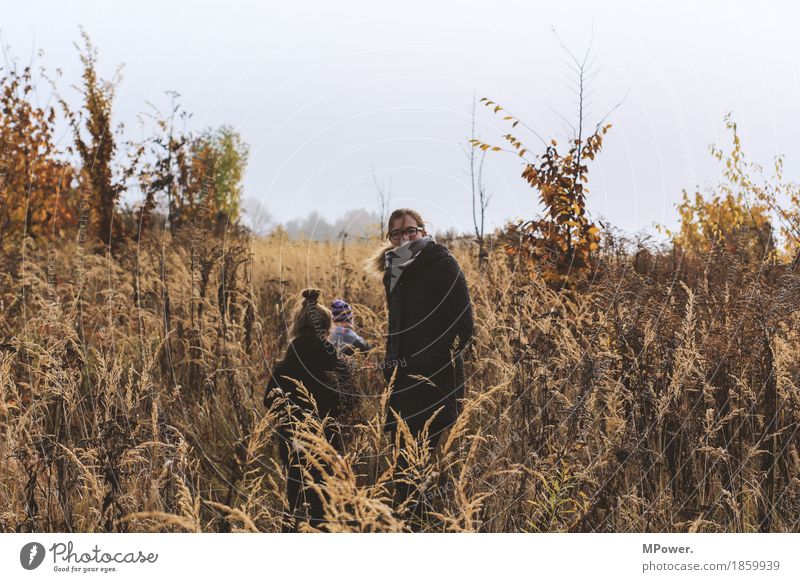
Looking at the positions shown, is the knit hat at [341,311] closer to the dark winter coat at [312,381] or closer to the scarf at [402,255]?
the dark winter coat at [312,381]

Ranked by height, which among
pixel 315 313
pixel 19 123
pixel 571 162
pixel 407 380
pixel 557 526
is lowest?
pixel 557 526

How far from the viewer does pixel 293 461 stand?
3.98 m

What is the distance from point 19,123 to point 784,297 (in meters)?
8.03

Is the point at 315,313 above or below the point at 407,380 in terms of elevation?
above

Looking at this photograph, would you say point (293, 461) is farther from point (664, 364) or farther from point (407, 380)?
point (664, 364)

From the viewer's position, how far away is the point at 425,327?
3.92 meters

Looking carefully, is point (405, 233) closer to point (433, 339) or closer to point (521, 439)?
point (433, 339)

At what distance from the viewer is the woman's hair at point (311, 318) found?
13.5ft

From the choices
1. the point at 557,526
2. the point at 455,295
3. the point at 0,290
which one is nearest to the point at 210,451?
the point at 455,295

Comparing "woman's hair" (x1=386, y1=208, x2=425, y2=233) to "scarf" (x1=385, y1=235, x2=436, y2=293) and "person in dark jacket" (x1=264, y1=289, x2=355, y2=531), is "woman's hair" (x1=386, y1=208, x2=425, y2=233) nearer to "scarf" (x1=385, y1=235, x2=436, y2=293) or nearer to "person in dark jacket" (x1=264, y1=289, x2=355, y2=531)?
"scarf" (x1=385, y1=235, x2=436, y2=293)
